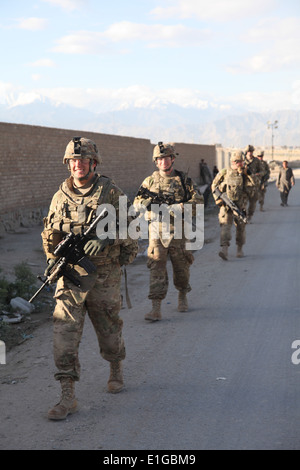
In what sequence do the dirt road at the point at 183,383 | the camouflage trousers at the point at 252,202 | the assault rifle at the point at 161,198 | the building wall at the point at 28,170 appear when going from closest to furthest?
the dirt road at the point at 183,383, the assault rifle at the point at 161,198, the building wall at the point at 28,170, the camouflage trousers at the point at 252,202

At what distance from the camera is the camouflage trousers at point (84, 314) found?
437 centimetres

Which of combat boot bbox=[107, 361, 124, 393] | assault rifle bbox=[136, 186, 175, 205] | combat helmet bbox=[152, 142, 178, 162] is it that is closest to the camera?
combat boot bbox=[107, 361, 124, 393]

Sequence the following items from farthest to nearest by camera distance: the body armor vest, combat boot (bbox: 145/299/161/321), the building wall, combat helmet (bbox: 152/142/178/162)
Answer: the building wall → the body armor vest → combat boot (bbox: 145/299/161/321) → combat helmet (bbox: 152/142/178/162)

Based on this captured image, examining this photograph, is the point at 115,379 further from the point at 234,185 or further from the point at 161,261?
the point at 234,185

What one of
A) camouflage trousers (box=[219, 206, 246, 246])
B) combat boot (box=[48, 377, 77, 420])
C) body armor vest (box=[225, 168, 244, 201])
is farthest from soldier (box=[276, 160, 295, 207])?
combat boot (box=[48, 377, 77, 420])

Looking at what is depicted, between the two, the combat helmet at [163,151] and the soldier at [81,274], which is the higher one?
the combat helmet at [163,151]

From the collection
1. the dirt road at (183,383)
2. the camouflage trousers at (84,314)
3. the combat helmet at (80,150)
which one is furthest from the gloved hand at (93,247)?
the dirt road at (183,383)

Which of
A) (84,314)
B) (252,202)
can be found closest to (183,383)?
(84,314)

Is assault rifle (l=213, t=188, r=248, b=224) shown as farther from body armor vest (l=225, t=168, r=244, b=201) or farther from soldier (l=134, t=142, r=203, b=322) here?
soldier (l=134, t=142, r=203, b=322)

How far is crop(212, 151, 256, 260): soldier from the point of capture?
10922 millimetres

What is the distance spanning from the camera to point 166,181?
715 cm

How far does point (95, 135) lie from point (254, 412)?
51.3 ft

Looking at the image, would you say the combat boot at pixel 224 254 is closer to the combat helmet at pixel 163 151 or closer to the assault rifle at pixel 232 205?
the assault rifle at pixel 232 205

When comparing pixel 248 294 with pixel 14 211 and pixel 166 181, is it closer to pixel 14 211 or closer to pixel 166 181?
pixel 166 181
